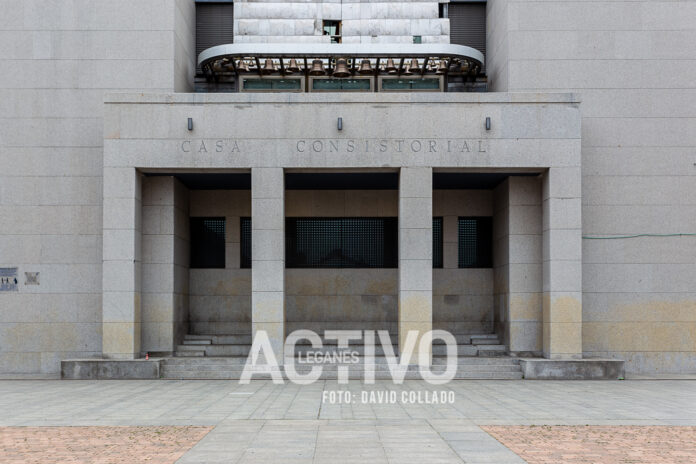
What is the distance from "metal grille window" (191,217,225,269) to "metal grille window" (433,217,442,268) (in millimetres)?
8118

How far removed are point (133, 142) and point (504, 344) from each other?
1417 cm

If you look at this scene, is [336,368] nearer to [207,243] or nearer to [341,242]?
[341,242]

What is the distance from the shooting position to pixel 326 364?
23.1m

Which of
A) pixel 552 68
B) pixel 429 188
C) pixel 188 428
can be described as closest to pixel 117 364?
pixel 188 428

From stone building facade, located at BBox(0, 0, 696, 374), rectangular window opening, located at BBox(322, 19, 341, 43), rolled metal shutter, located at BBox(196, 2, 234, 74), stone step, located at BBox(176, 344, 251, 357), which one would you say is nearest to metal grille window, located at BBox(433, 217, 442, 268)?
stone building facade, located at BBox(0, 0, 696, 374)

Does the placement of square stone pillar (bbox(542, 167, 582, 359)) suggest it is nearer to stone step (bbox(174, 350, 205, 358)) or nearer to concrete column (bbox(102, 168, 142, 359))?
stone step (bbox(174, 350, 205, 358))

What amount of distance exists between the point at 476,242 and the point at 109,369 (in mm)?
13956

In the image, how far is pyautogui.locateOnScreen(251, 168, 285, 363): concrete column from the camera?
22.6 meters

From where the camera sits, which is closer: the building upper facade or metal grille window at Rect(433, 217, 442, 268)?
the building upper facade

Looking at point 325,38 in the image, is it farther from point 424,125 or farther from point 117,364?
point 117,364

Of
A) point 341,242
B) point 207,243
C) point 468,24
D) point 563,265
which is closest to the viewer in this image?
point 563,265

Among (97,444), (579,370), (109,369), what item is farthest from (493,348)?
(97,444)

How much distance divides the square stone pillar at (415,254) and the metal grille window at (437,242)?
15.6ft

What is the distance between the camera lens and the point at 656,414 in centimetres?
1584
